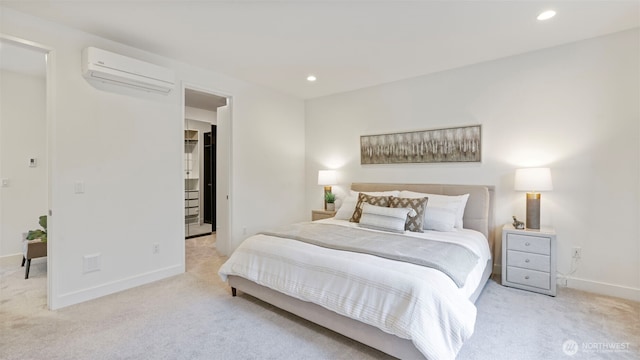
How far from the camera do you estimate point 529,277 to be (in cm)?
288

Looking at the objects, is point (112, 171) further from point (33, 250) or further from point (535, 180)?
point (535, 180)

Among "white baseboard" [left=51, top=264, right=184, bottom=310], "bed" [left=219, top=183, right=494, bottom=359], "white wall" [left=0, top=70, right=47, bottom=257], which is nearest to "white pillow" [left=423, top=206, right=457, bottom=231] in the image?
"bed" [left=219, top=183, right=494, bottom=359]

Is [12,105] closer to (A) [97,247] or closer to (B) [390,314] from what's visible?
(A) [97,247]

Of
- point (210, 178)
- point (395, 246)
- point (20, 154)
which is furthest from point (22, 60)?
point (395, 246)

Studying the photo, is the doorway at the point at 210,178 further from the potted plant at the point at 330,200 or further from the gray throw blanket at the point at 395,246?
the gray throw blanket at the point at 395,246

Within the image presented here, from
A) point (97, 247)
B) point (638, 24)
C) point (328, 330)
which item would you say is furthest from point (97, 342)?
point (638, 24)

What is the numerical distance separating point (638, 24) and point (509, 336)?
9.87ft

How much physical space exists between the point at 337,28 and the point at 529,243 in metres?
2.80

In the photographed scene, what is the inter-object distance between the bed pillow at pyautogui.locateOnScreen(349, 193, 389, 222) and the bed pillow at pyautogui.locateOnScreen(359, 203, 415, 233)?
0.55ft

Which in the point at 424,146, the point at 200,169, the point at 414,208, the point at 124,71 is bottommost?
the point at 414,208

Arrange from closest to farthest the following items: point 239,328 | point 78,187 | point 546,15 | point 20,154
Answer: point 239,328, point 546,15, point 78,187, point 20,154

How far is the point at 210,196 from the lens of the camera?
630 centimetres

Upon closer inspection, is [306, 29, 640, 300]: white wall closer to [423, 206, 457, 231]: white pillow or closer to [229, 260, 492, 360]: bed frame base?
[423, 206, 457, 231]: white pillow

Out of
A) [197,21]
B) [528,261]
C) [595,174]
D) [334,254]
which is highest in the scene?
[197,21]
